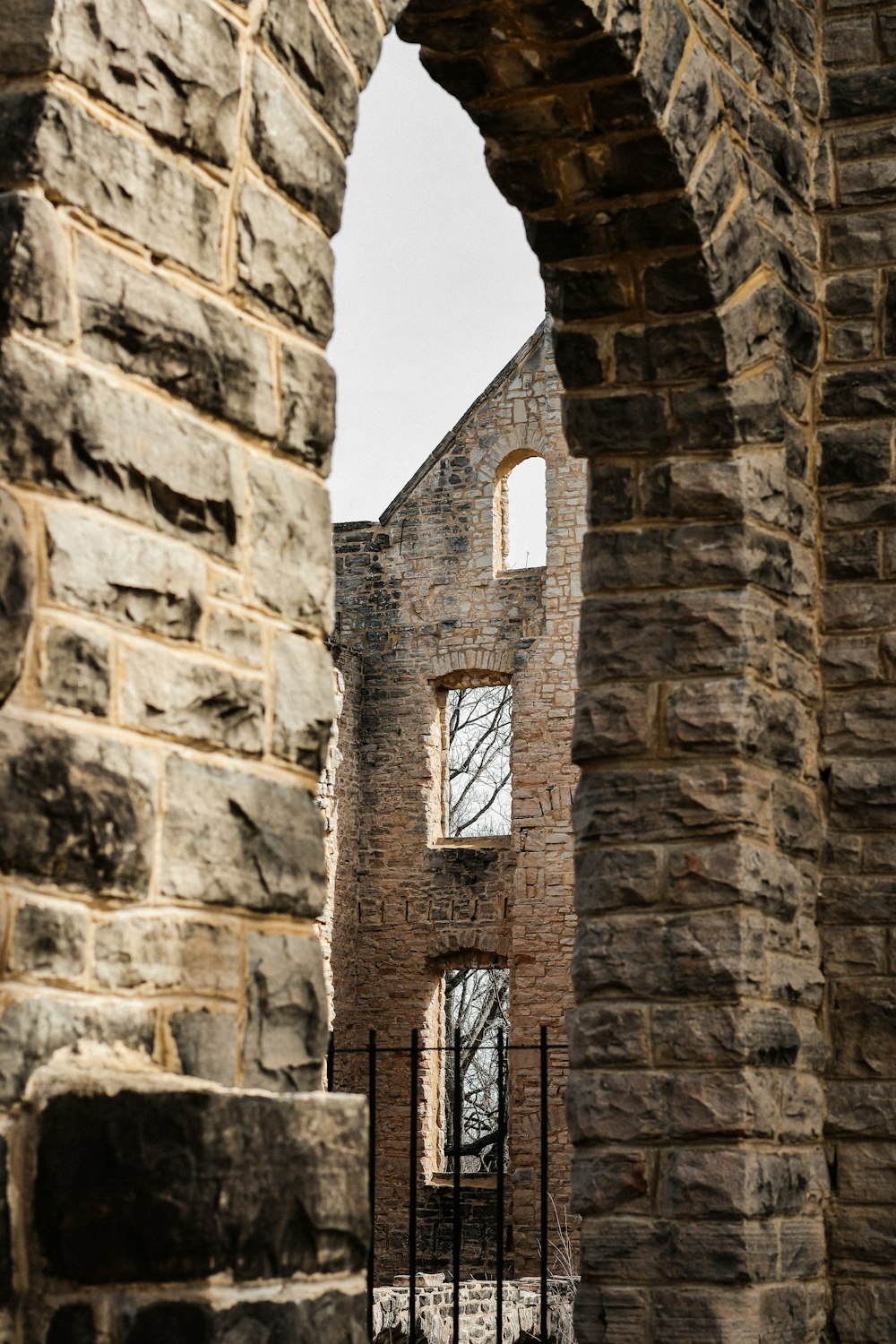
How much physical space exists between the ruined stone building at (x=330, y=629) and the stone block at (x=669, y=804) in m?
0.01

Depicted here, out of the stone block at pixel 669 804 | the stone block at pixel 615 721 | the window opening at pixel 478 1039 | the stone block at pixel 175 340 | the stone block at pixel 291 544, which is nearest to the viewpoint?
the stone block at pixel 175 340

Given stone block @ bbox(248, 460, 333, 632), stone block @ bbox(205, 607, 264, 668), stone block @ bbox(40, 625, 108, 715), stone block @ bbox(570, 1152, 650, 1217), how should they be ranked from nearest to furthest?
1. stone block @ bbox(40, 625, 108, 715)
2. stone block @ bbox(205, 607, 264, 668)
3. stone block @ bbox(248, 460, 333, 632)
4. stone block @ bbox(570, 1152, 650, 1217)

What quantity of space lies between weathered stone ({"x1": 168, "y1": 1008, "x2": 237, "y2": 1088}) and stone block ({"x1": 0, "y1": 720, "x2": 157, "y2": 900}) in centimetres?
21

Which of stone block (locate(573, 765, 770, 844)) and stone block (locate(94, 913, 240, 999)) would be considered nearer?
stone block (locate(94, 913, 240, 999))

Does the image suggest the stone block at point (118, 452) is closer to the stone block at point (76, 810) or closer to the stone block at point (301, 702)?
the stone block at point (301, 702)

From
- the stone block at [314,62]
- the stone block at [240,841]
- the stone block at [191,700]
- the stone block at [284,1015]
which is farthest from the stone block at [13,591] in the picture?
the stone block at [314,62]

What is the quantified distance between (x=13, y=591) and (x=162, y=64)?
861 mm

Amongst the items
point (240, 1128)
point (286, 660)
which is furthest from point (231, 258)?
point (240, 1128)

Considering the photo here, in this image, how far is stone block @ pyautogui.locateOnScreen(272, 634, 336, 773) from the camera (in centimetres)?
259

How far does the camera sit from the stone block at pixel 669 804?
15.0ft

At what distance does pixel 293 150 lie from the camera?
9.02ft

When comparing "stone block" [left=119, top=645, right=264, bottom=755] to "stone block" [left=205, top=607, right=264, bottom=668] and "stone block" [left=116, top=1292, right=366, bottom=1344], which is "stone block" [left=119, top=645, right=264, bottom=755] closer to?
"stone block" [left=205, top=607, right=264, bottom=668]

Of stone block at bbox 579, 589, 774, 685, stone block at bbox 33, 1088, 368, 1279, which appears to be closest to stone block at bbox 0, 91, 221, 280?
stone block at bbox 33, 1088, 368, 1279

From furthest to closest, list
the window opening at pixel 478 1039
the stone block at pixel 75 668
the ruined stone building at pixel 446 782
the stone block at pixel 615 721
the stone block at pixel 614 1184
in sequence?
the window opening at pixel 478 1039
the ruined stone building at pixel 446 782
the stone block at pixel 615 721
the stone block at pixel 614 1184
the stone block at pixel 75 668
